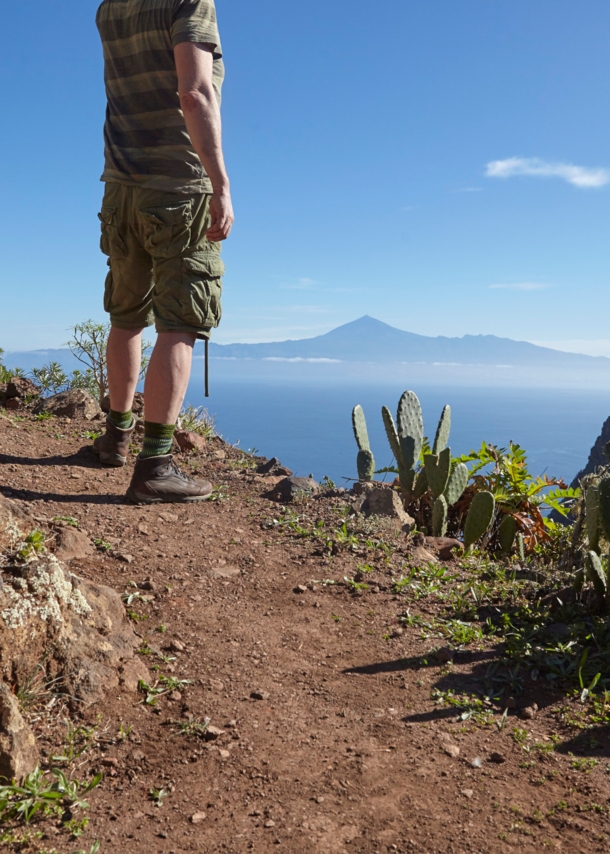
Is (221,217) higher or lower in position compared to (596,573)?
higher

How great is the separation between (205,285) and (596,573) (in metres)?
2.20

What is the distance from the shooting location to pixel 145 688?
80.7 inches

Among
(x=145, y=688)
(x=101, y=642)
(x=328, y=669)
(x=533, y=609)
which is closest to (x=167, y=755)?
(x=145, y=688)

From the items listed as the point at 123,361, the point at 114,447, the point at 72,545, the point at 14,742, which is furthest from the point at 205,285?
the point at 14,742

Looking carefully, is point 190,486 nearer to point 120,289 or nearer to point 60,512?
point 60,512

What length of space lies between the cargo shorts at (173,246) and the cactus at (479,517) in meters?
1.86

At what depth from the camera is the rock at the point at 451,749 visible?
1869 mm

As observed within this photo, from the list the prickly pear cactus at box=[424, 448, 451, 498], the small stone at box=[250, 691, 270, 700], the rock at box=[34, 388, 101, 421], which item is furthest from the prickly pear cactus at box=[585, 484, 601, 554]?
the rock at box=[34, 388, 101, 421]

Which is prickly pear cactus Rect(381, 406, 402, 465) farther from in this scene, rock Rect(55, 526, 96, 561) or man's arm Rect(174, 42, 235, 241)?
rock Rect(55, 526, 96, 561)

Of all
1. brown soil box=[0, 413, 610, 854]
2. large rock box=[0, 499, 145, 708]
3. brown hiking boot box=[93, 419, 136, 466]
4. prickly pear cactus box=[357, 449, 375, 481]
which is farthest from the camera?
prickly pear cactus box=[357, 449, 375, 481]

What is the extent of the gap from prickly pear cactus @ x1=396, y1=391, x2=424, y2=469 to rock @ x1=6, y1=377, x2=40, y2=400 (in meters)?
2.95

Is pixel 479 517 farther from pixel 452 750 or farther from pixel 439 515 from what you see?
pixel 452 750

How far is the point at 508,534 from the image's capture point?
4.57 m

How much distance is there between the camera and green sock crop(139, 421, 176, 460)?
346cm
